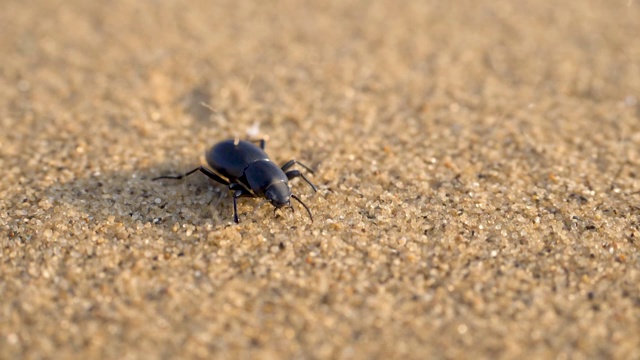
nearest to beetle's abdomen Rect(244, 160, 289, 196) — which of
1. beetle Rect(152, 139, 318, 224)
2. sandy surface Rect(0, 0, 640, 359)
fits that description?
beetle Rect(152, 139, 318, 224)

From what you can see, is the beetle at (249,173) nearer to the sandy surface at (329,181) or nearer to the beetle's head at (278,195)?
the beetle's head at (278,195)

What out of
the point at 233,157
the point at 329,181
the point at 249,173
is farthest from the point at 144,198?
the point at 329,181

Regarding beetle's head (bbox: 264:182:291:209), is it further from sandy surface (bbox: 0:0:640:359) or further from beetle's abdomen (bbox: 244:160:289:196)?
sandy surface (bbox: 0:0:640:359)

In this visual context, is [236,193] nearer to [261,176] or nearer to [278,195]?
[261,176]

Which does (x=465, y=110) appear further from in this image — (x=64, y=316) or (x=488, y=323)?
(x=64, y=316)

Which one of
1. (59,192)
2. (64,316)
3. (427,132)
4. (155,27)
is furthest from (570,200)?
(155,27)

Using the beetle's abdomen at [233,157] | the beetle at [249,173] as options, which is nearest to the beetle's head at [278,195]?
the beetle at [249,173]
